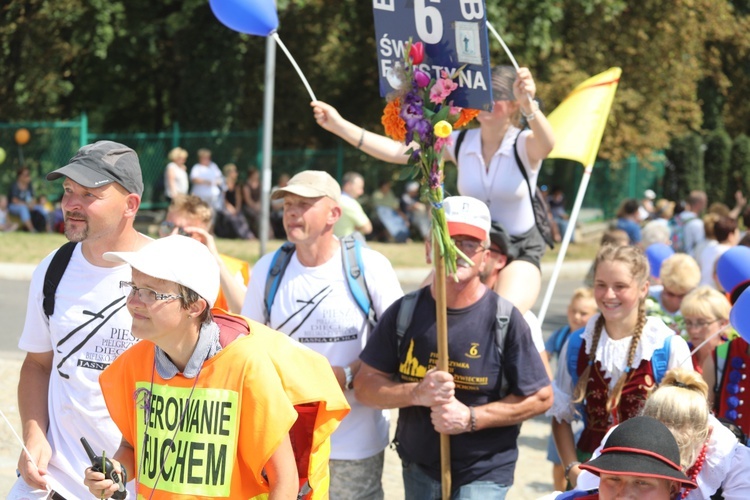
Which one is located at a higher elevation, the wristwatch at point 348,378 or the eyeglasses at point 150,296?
the eyeglasses at point 150,296

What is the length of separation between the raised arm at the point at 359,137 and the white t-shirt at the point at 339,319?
81 cm

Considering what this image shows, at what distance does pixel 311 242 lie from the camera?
5.36 metres

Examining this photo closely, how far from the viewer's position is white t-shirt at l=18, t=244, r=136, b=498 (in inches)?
173

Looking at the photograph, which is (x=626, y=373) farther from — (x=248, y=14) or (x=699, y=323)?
(x=248, y=14)

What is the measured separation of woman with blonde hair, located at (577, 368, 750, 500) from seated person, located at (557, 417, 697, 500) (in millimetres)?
430

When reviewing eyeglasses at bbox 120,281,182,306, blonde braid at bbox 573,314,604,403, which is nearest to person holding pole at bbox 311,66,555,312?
blonde braid at bbox 573,314,604,403

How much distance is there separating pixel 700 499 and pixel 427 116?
186 centimetres

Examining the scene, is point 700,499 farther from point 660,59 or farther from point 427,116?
point 660,59

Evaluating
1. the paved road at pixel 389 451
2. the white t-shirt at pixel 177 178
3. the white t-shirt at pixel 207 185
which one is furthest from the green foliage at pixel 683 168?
the paved road at pixel 389 451

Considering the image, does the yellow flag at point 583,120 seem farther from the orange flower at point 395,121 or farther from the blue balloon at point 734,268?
the orange flower at point 395,121

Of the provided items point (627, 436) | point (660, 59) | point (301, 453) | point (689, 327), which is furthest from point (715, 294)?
point (660, 59)

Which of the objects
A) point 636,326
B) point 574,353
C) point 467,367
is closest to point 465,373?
point 467,367

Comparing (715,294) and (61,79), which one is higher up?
(61,79)

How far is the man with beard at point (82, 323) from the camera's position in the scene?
4.36m
